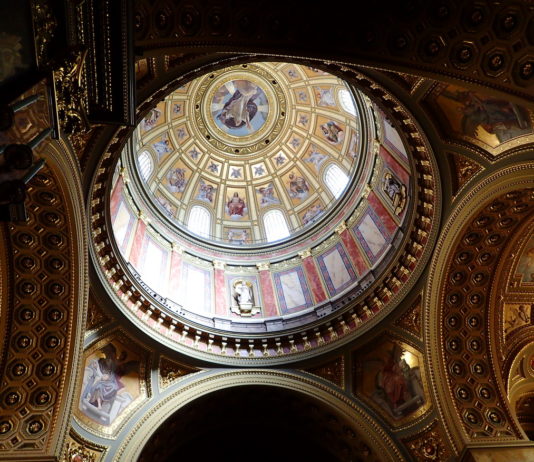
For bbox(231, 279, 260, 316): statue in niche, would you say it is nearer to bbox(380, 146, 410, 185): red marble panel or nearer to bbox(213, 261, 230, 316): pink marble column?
bbox(213, 261, 230, 316): pink marble column

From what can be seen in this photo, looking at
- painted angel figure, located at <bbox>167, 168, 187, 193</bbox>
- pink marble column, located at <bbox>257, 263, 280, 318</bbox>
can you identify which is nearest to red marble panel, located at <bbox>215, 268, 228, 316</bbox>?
pink marble column, located at <bbox>257, 263, 280, 318</bbox>

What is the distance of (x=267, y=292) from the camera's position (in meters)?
18.8

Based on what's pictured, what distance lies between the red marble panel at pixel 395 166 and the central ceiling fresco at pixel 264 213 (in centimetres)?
7

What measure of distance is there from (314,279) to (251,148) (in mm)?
9498

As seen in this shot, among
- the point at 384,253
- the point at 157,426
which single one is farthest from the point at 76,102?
the point at 384,253

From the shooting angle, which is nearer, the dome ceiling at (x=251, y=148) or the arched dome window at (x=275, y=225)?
the dome ceiling at (x=251, y=148)

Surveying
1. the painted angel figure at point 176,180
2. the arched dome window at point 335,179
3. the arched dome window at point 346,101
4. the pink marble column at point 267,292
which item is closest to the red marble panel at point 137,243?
the painted angel figure at point 176,180

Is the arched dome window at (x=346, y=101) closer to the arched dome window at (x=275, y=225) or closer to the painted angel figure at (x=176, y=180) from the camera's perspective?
the arched dome window at (x=275, y=225)

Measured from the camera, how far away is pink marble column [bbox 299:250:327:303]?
1800 centimetres

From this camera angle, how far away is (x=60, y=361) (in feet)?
35.9

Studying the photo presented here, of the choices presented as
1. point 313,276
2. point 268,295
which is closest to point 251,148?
point 313,276

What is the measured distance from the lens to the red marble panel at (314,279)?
59.0 ft

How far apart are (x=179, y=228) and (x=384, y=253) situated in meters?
8.60

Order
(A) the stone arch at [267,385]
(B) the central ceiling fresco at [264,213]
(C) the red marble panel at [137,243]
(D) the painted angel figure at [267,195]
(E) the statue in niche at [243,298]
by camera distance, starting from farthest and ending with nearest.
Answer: (D) the painted angel figure at [267,195], (E) the statue in niche at [243,298], (C) the red marble panel at [137,243], (B) the central ceiling fresco at [264,213], (A) the stone arch at [267,385]
